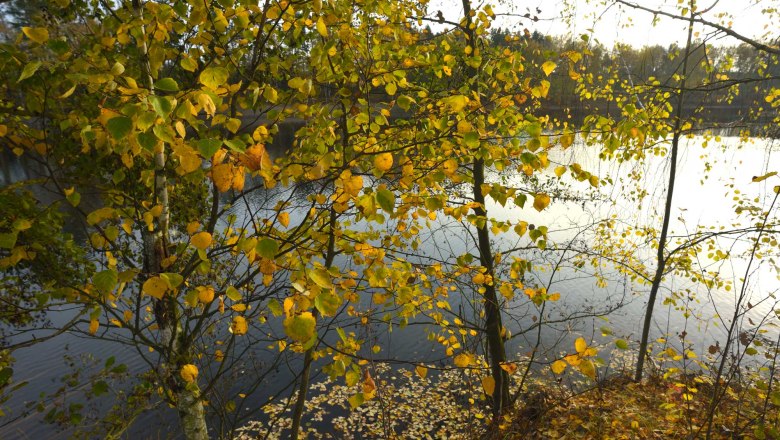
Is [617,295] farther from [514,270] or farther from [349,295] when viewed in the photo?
[349,295]

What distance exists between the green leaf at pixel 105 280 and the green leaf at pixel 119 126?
0.79 meters

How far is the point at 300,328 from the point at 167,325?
2706mm

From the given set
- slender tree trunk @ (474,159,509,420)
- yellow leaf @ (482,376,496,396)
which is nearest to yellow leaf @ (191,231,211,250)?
yellow leaf @ (482,376,496,396)

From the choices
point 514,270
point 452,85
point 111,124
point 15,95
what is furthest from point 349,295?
point 452,85

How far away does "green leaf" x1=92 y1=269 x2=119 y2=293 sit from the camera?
170 cm

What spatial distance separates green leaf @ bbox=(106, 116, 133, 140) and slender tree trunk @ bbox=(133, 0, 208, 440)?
2.16 meters

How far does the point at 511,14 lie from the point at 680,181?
1807cm

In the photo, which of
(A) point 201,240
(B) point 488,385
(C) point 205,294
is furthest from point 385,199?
(B) point 488,385

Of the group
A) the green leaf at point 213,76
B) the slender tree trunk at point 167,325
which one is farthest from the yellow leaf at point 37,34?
the slender tree trunk at point 167,325

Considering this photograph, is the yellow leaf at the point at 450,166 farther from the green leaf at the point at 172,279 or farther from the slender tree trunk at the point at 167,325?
the slender tree trunk at the point at 167,325

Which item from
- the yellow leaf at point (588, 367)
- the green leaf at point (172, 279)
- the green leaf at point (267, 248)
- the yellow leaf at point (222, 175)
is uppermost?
the yellow leaf at point (222, 175)

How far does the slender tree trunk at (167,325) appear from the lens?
331cm

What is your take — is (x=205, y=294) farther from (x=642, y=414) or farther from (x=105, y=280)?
(x=642, y=414)

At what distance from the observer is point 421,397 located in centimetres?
840
